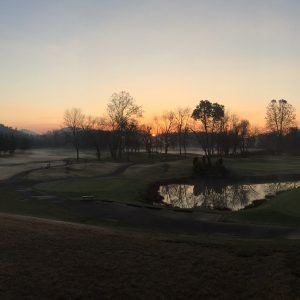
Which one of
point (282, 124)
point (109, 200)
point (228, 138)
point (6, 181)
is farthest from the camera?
point (282, 124)

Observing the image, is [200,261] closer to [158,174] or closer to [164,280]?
[164,280]

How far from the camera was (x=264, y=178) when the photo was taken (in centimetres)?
5253

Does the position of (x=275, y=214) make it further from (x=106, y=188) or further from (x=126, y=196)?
(x=106, y=188)

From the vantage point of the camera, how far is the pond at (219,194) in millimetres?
34188

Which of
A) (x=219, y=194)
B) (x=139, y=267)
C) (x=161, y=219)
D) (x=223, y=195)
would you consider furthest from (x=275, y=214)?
(x=219, y=194)

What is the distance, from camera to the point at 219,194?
40.4 m

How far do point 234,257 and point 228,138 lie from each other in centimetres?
10147

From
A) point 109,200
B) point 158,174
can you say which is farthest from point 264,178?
point 109,200

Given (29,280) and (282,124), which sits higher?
(282,124)

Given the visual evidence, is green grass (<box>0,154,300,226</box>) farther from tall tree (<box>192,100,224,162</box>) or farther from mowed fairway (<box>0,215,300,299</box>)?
tall tree (<box>192,100,224,162</box>)

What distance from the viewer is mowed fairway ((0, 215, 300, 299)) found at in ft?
35.0

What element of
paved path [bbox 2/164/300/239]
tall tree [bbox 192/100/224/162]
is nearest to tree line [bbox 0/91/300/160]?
tall tree [bbox 192/100/224/162]

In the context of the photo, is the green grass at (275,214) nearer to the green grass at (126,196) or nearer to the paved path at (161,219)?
the green grass at (126,196)

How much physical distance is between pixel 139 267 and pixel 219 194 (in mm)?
28811
